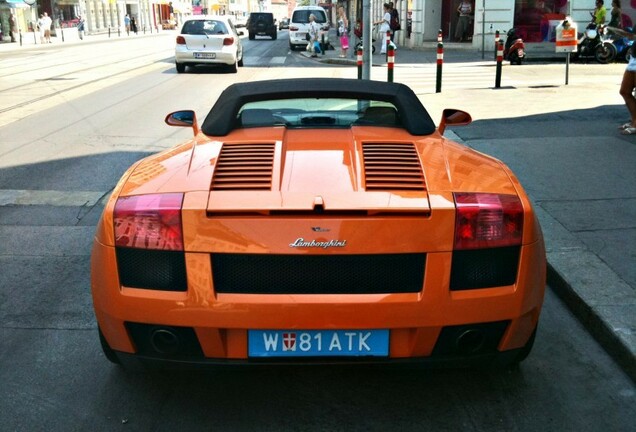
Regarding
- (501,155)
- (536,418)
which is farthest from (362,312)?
(501,155)

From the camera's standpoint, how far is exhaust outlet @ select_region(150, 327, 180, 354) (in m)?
2.87

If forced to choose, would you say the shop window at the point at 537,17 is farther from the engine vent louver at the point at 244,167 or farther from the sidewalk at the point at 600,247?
the engine vent louver at the point at 244,167

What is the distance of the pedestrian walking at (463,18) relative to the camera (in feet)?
96.6

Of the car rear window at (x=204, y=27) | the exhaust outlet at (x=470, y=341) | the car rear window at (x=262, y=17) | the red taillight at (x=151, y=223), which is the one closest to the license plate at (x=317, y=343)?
the exhaust outlet at (x=470, y=341)

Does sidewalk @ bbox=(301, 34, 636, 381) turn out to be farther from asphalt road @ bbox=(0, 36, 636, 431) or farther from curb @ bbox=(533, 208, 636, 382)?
asphalt road @ bbox=(0, 36, 636, 431)

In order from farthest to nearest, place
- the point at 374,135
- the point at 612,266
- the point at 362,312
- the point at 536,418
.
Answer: the point at 612,266, the point at 374,135, the point at 536,418, the point at 362,312

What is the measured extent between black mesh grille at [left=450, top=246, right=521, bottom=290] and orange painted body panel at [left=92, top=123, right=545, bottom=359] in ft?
0.10

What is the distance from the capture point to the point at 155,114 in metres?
13.0

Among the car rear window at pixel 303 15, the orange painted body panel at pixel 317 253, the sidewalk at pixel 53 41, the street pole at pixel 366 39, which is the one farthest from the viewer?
the sidewalk at pixel 53 41

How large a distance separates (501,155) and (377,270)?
6.04m

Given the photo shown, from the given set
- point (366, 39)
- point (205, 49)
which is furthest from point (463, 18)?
point (366, 39)

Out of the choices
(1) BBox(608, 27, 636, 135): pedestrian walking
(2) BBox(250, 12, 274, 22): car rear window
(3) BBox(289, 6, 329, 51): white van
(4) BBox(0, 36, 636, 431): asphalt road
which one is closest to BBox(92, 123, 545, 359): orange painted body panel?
(4) BBox(0, 36, 636, 431): asphalt road

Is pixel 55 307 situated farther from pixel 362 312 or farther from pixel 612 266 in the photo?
pixel 612 266

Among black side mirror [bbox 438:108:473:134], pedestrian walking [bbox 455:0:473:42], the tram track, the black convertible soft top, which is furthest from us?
pedestrian walking [bbox 455:0:473:42]
